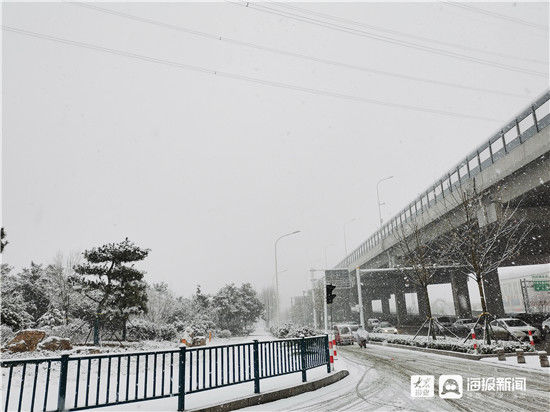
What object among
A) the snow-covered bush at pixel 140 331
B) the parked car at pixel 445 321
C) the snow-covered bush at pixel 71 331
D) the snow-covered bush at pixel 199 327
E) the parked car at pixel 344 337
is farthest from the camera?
the snow-covered bush at pixel 199 327

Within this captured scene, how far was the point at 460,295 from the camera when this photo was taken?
40312mm

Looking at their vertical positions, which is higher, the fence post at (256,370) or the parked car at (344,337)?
the fence post at (256,370)

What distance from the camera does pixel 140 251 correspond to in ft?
79.7

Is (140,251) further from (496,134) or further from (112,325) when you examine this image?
(496,134)

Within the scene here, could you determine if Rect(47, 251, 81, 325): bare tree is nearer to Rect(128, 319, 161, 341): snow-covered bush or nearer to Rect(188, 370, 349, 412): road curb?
Rect(128, 319, 161, 341): snow-covered bush

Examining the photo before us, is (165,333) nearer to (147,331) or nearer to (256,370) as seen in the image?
(147,331)

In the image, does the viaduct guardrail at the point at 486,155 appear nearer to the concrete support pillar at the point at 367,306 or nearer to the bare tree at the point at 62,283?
the bare tree at the point at 62,283

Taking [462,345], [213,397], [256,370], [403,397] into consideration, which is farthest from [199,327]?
[403,397]

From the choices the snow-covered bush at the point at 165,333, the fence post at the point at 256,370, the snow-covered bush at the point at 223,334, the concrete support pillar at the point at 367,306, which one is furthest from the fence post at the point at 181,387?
the concrete support pillar at the point at 367,306

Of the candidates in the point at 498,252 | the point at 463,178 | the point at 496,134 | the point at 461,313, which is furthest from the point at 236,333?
the point at 496,134

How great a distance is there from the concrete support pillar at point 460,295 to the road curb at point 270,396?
34.2 metres

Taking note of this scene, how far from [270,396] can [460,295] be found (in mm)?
38786

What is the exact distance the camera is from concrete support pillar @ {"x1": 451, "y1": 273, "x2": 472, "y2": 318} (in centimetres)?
3934

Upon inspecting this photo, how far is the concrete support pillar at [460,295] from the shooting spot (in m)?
39.3
